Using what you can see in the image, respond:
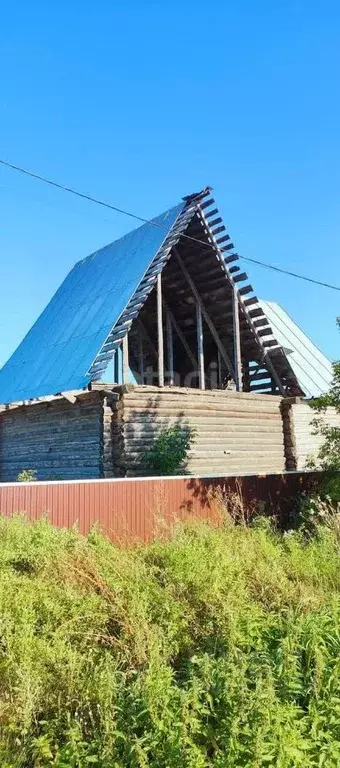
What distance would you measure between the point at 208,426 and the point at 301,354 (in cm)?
753

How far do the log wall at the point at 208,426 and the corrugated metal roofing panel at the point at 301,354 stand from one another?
177cm

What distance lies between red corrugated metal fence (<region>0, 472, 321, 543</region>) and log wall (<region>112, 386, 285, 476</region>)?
11.4ft

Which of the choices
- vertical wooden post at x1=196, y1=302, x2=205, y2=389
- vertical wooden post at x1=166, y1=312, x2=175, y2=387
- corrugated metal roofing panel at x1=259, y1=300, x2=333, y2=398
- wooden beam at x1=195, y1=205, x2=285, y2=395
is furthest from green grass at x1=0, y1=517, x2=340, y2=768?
corrugated metal roofing panel at x1=259, y1=300, x2=333, y2=398

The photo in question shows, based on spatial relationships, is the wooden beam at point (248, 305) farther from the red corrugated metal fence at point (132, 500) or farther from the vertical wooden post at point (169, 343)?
the red corrugated metal fence at point (132, 500)

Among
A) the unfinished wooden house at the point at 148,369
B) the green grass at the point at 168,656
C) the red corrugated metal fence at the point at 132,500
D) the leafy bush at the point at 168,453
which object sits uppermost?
the unfinished wooden house at the point at 148,369

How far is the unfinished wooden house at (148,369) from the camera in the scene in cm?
1441

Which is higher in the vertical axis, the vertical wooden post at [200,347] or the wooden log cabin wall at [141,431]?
the vertical wooden post at [200,347]

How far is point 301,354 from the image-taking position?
870 inches

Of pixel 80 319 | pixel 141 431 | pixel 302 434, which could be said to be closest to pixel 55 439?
pixel 141 431

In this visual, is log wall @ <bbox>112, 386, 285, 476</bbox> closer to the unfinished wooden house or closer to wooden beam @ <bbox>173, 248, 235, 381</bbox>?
the unfinished wooden house

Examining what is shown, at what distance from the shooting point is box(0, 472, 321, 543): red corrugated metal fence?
30.1 ft

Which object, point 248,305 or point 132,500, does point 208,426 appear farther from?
point 132,500

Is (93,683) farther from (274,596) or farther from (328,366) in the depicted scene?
(328,366)

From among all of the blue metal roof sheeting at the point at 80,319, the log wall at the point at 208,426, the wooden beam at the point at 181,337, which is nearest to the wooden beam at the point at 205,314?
the blue metal roof sheeting at the point at 80,319
